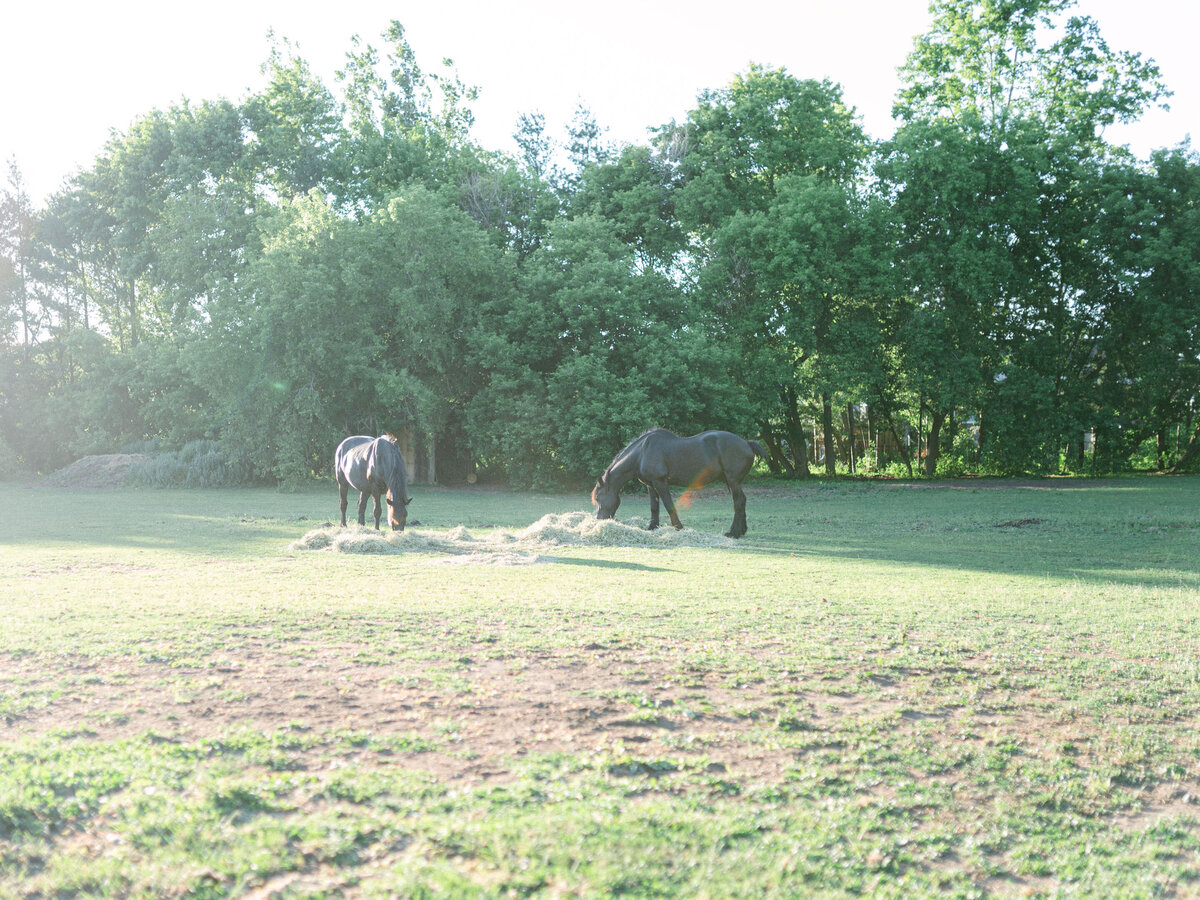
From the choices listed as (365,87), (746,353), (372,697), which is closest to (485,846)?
(372,697)

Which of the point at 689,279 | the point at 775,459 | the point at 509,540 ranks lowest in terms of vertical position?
the point at 509,540

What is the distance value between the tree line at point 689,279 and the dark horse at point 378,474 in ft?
40.6

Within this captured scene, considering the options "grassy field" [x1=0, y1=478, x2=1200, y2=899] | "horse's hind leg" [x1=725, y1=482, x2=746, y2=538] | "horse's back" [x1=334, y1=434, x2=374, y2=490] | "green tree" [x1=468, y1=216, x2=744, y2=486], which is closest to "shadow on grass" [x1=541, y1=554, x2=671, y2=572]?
"grassy field" [x1=0, y1=478, x2=1200, y2=899]

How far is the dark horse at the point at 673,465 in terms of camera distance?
16.8m

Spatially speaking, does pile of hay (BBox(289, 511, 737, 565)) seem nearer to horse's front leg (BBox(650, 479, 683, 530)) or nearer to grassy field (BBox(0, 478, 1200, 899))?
horse's front leg (BBox(650, 479, 683, 530))

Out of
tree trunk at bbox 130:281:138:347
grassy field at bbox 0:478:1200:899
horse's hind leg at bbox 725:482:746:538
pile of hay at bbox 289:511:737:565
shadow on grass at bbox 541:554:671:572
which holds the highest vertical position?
tree trunk at bbox 130:281:138:347

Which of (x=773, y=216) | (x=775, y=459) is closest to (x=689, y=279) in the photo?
(x=773, y=216)

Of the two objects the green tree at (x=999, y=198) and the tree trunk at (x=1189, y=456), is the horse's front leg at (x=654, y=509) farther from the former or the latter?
the tree trunk at (x=1189, y=456)

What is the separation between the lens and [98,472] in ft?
122

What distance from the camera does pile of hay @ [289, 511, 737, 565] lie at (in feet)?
44.8

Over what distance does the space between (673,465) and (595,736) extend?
39.6ft

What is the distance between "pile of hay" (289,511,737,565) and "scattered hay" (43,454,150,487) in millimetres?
24411

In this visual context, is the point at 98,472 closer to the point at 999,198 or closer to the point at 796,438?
the point at 796,438

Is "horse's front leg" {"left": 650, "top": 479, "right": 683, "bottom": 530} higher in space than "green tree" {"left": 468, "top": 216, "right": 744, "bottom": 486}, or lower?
lower
